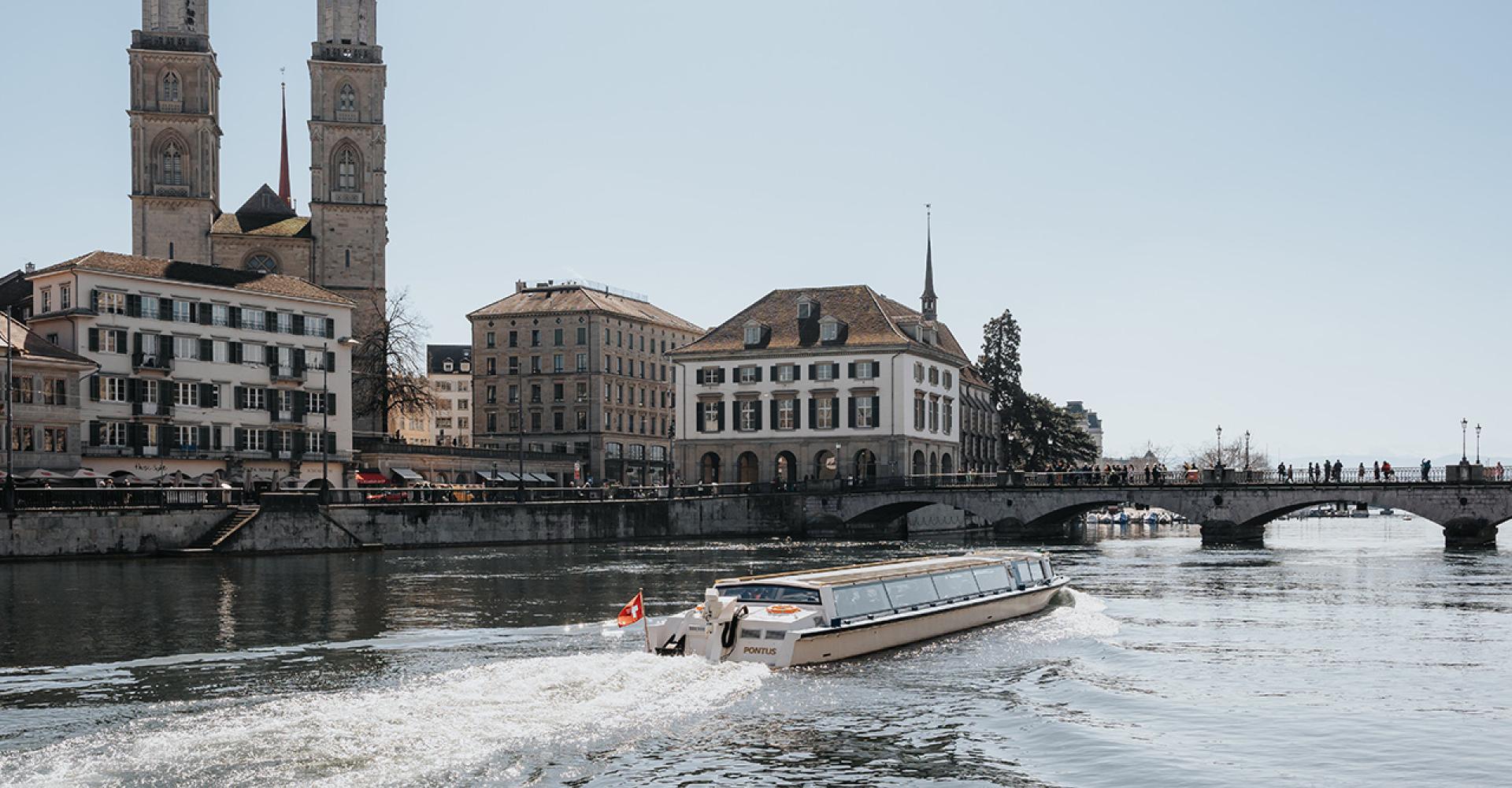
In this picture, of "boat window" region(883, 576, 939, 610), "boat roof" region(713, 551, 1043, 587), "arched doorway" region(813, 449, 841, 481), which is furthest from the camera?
"arched doorway" region(813, 449, 841, 481)

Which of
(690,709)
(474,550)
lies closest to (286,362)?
(474,550)

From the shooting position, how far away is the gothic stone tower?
10500 cm

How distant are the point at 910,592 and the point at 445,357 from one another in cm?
15232

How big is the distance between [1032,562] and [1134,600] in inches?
170

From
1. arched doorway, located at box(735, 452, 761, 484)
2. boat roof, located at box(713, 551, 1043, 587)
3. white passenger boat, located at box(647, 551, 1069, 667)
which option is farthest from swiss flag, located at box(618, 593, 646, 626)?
arched doorway, located at box(735, 452, 761, 484)

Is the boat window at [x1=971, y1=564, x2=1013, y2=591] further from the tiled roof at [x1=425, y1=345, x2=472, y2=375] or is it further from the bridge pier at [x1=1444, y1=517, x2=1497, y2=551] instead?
the tiled roof at [x1=425, y1=345, x2=472, y2=375]

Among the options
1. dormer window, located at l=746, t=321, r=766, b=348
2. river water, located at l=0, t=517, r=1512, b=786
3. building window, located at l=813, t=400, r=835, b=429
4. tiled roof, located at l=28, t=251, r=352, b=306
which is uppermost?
tiled roof, located at l=28, t=251, r=352, b=306

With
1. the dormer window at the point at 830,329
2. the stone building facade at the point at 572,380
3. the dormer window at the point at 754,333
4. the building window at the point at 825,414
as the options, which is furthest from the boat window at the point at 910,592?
the stone building facade at the point at 572,380

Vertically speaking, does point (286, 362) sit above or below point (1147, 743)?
above

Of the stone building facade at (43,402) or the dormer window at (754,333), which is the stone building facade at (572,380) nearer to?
the dormer window at (754,333)

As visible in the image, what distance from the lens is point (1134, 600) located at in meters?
42.3

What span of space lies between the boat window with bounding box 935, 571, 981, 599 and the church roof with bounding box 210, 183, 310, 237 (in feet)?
264

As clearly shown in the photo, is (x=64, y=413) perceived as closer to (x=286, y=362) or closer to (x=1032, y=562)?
(x=286, y=362)

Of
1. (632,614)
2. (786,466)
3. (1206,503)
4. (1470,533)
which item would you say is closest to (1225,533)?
(1206,503)
